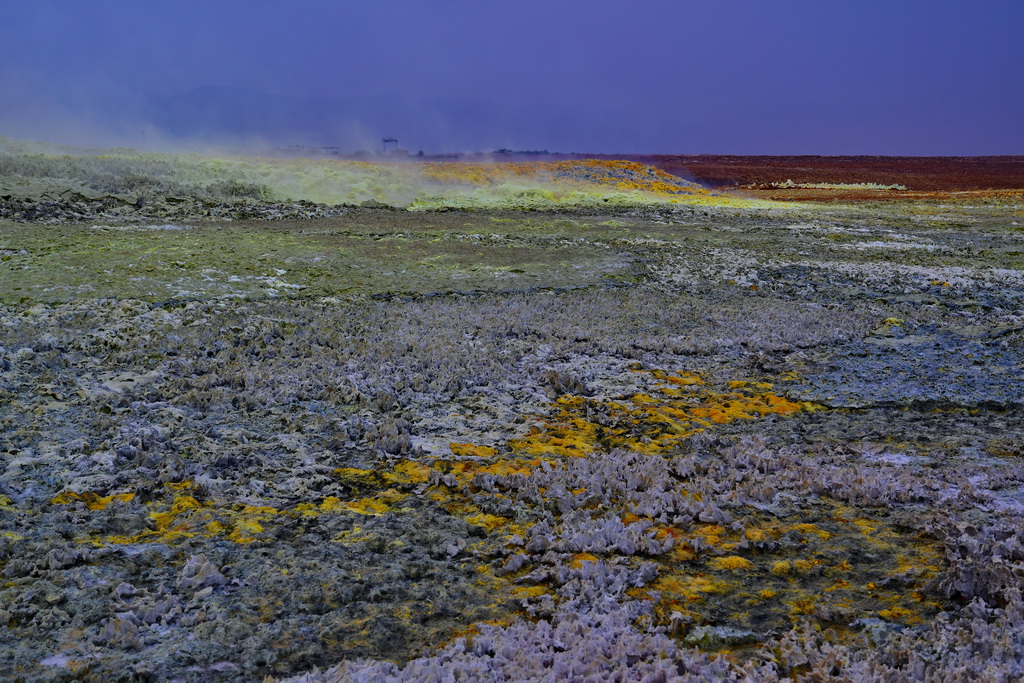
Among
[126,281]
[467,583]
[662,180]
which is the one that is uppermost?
[662,180]

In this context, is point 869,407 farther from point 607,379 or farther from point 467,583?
point 467,583

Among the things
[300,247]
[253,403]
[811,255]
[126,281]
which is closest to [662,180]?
[811,255]

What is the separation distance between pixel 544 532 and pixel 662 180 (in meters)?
41.8

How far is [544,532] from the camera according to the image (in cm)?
441

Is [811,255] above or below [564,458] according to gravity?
above

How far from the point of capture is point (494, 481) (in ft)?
16.9

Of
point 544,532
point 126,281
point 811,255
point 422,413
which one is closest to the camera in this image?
point 544,532

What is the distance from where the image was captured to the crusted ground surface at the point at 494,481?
3.32 meters

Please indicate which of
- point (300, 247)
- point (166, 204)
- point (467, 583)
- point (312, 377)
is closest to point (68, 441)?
point (312, 377)

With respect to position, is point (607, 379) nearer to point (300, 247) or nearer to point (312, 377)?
point (312, 377)

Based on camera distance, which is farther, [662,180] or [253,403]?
[662,180]

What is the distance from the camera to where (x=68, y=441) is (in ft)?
18.2

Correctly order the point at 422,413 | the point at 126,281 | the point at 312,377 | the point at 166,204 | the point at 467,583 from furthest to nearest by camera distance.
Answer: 1. the point at 166,204
2. the point at 126,281
3. the point at 312,377
4. the point at 422,413
5. the point at 467,583

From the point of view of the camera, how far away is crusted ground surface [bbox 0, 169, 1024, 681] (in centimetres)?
332
